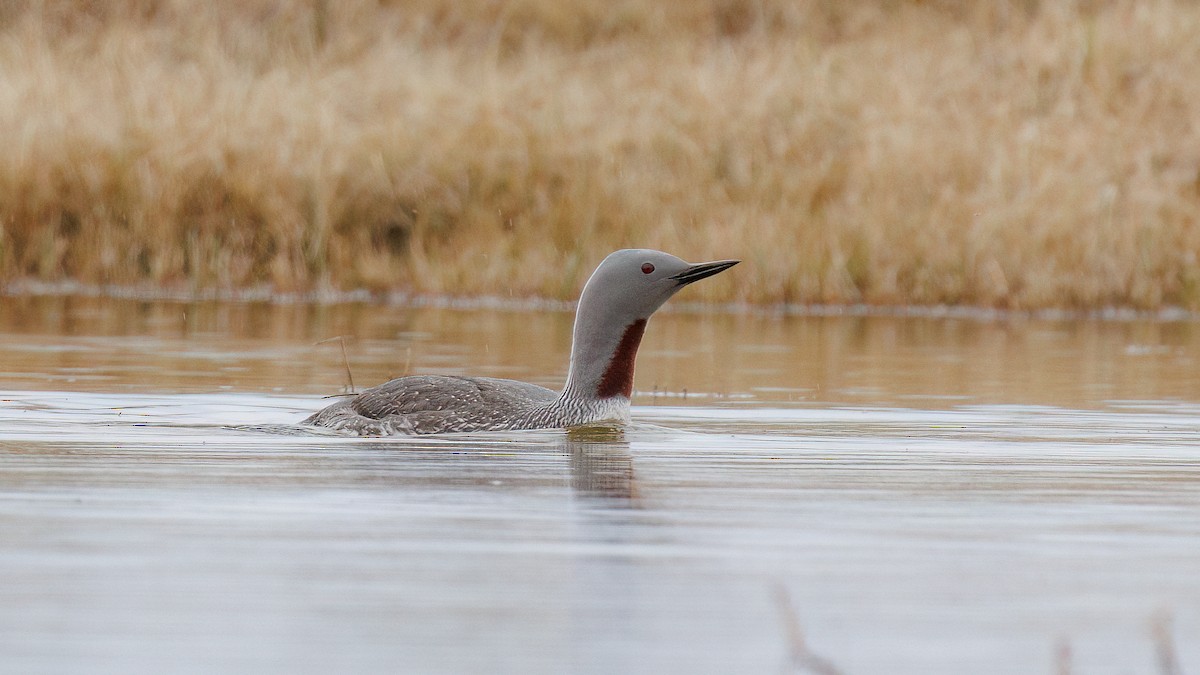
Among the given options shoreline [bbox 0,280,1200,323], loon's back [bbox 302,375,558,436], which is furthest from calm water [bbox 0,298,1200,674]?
shoreline [bbox 0,280,1200,323]

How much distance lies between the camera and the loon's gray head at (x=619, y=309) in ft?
28.4

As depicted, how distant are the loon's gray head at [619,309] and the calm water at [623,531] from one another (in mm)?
300

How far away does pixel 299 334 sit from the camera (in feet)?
45.8

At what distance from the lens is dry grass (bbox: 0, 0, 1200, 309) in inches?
684

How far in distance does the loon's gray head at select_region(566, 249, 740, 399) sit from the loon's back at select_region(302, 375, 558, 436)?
0.25 m

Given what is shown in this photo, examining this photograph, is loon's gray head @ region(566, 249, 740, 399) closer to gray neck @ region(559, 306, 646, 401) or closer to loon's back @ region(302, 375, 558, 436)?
gray neck @ region(559, 306, 646, 401)

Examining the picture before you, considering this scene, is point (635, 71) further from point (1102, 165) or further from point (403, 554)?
point (403, 554)

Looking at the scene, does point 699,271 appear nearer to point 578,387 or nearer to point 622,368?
point 622,368

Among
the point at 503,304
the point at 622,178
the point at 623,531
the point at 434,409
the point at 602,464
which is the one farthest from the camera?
the point at 622,178

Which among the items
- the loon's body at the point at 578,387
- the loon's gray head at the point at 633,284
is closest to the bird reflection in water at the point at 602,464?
the loon's body at the point at 578,387

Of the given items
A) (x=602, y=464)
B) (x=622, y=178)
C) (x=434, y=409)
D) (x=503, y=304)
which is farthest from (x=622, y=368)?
(x=622, y=178)

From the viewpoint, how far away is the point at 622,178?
18.5 m

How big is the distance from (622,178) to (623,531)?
13.2 meters

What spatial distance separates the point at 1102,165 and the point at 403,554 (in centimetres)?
1456
